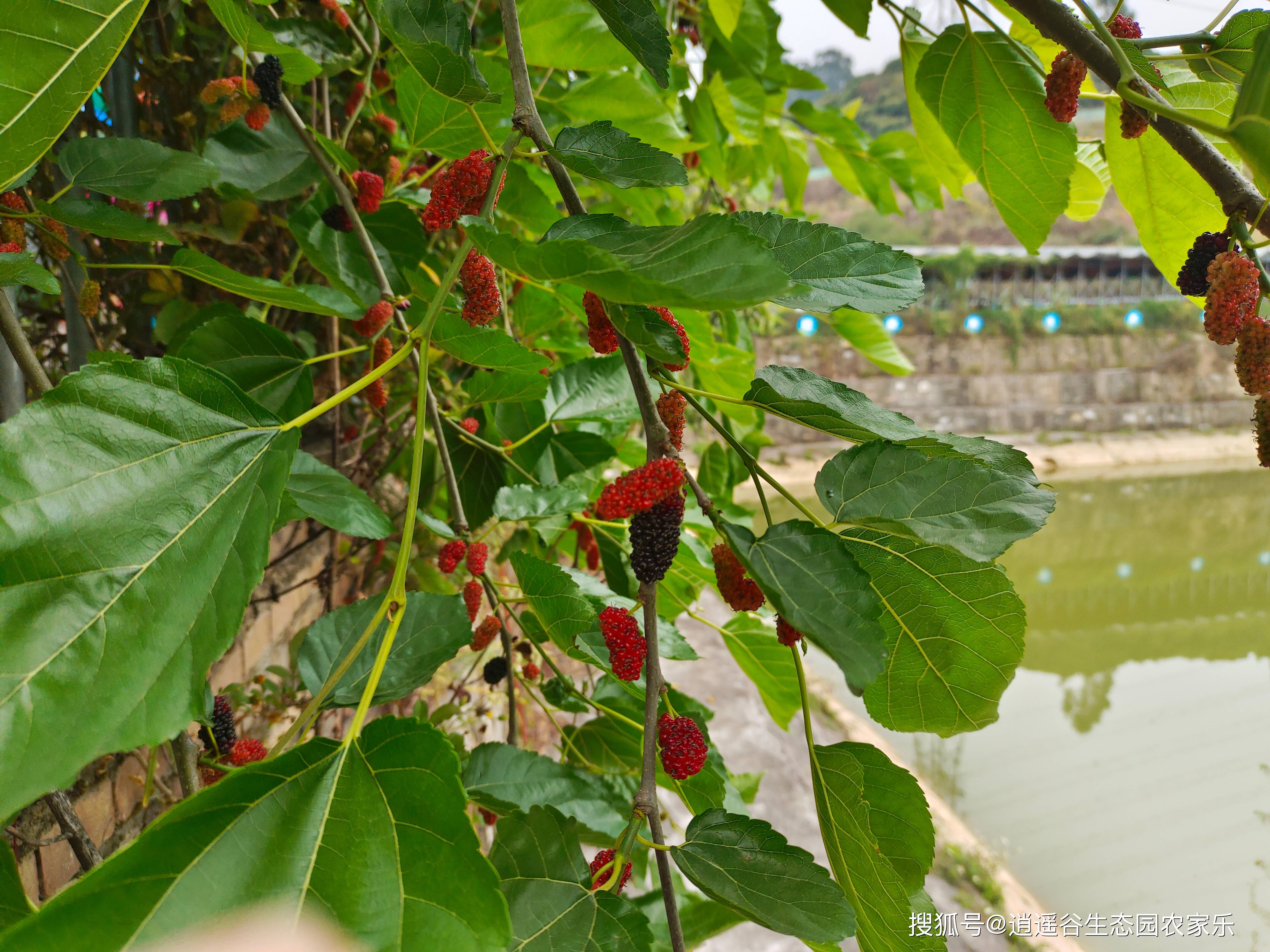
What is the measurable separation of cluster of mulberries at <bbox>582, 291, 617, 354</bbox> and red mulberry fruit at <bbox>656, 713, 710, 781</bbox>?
5.3 inches

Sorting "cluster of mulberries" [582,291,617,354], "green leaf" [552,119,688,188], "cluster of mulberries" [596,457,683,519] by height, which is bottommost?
"cluster of mulberries" [596,457,683,519]

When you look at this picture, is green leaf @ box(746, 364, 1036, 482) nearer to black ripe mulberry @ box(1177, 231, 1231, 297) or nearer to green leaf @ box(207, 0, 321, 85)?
black ripe mulberry @ box(1177, 231, 1231, 297)

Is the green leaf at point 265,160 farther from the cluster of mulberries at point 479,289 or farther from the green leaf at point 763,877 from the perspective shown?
the green leaf at point 763,877

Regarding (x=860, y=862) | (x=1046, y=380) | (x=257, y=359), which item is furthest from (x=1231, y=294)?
(x=1046, y=380)

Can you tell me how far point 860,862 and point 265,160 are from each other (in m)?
0.49

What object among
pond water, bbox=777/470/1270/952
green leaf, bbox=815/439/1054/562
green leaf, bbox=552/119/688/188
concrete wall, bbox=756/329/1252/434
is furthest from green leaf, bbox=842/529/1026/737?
concrete wall, bbox=756/329/1252/434

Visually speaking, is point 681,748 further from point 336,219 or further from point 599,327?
point 336,219

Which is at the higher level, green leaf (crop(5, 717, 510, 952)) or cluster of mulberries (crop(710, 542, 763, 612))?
cluster of mulberries (crop(710, 542, 763, 612))

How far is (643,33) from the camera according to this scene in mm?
254

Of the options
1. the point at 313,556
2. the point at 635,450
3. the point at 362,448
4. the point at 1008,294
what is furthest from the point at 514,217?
the point at 1008,294

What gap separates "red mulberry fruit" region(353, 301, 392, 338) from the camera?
43 centimetres

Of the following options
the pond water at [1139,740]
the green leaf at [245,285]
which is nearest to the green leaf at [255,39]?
the green leaf at [245,285]

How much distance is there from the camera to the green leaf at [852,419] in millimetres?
197

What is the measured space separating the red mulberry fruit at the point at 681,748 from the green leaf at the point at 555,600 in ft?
0.20
